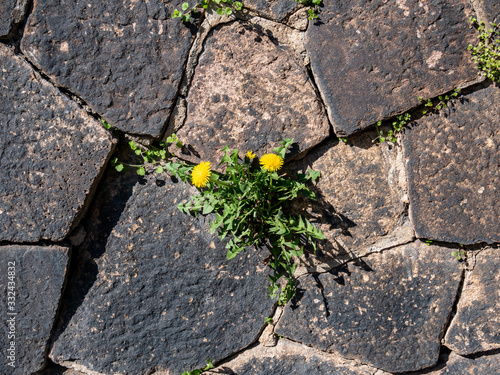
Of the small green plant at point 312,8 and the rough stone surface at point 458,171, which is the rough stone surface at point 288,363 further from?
the small green plant at point 312,8

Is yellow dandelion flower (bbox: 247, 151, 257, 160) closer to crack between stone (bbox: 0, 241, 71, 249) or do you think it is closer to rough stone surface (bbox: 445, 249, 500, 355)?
→ crack between stone (bbox: 0, 241, 71, 249)

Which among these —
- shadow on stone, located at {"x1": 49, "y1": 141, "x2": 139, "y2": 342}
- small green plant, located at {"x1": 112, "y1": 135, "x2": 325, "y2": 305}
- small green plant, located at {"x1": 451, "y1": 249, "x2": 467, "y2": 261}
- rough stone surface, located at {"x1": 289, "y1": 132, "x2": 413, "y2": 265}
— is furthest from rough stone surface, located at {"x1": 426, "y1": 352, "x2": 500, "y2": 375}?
shadow on stone, located at {"x1": 49, "y1": 141, "x2": 139, "y2": 342}

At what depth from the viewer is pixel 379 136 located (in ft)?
5.38

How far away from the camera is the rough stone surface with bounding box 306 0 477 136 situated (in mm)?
1529

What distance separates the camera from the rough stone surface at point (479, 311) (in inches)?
66.2

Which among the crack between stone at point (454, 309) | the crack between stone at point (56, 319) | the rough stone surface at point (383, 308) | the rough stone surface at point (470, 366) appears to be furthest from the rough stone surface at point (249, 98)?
the rough stone surface at point (470, 366)

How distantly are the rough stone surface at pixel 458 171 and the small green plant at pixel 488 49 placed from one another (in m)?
0.08

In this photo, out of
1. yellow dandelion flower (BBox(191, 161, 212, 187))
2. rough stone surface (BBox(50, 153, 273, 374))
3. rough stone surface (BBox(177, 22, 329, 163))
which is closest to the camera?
yellow dandelion flower (BBox(191, 161, 212, 187))

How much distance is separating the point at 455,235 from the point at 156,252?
4.21ft

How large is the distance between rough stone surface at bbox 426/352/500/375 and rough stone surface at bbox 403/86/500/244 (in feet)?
1.82

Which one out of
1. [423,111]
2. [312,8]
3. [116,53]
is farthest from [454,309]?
Result: [116,53]

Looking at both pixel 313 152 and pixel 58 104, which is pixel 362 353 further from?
pixel 58 104

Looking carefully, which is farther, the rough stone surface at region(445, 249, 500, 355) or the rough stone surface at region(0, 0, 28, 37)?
the rough stone surface at region(445, 249, 500, 355)

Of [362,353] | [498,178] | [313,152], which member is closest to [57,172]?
[313,152]
